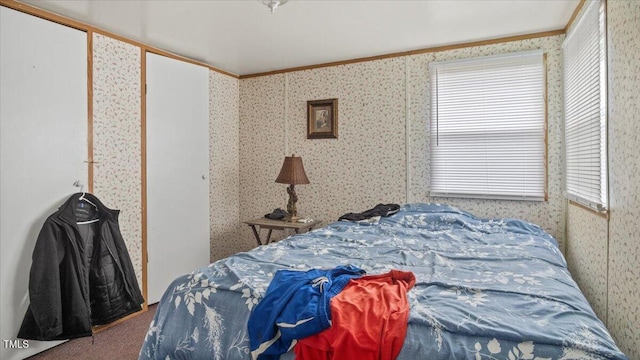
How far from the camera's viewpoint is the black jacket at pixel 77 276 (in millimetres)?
2236

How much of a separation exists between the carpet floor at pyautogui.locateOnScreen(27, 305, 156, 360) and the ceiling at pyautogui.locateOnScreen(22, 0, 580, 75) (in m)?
2.31

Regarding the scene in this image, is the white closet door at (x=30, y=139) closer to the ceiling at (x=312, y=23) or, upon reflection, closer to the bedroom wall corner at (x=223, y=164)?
the ceiling at (x=312, y=23)

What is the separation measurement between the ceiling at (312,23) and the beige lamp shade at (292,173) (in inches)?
42.3

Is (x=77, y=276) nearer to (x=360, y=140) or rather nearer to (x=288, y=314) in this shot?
(x=288, y=314)

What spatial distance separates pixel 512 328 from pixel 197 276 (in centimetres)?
130

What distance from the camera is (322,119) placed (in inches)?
154

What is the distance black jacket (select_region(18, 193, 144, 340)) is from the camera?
2.24 meters

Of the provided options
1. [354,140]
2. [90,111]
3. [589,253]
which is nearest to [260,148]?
[354,140]

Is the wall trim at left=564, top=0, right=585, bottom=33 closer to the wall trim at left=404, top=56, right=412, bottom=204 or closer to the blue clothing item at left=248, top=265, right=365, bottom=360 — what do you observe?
the wall trim at left=404, top=56, right=412, bottom=204

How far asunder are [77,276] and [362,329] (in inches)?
82.1

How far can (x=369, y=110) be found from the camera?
3691mm

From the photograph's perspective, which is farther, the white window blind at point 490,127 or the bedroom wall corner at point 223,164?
Result: the bedroom wall corner at point 223,164

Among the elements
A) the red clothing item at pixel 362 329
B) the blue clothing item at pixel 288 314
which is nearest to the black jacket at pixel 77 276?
the blue clothing item at pixel 288 314

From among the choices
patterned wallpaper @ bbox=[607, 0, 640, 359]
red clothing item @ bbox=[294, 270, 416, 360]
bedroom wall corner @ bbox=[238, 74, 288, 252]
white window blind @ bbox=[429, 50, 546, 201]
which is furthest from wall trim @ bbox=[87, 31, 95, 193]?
patterned wallpaper @ bbox=[607, 0, 640, 359]
